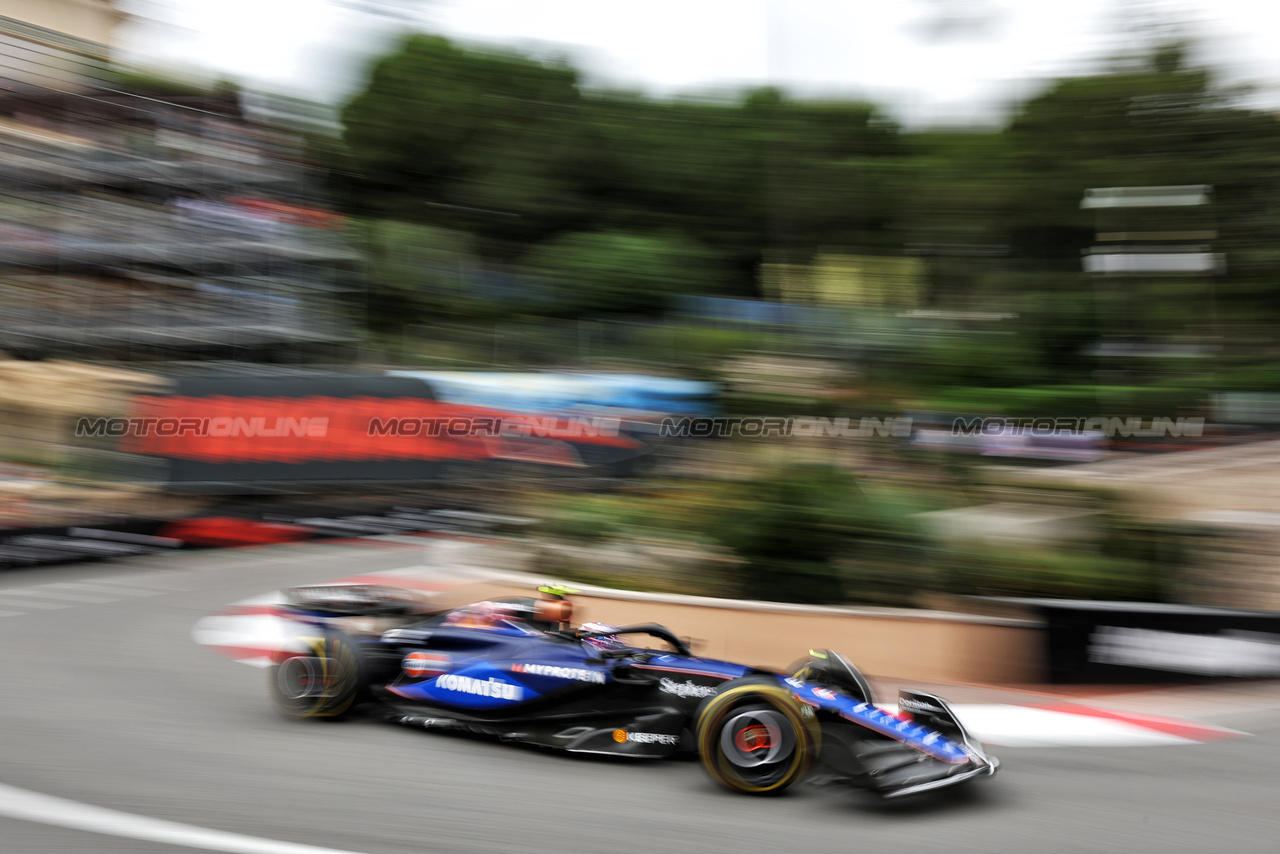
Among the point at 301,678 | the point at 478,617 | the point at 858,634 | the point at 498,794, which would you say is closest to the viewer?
the point at 498,794

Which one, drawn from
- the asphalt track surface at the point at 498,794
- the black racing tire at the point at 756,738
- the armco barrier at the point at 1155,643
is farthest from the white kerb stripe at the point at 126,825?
the armco barrier at the point at 1155,643

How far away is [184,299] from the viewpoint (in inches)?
1016

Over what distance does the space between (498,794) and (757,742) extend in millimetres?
1372

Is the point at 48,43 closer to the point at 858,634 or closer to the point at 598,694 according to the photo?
the point at 858,634

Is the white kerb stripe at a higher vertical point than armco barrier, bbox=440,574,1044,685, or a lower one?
lower

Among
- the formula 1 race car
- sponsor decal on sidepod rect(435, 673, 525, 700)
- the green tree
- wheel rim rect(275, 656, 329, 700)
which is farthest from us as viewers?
the green tree

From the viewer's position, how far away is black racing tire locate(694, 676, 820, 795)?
5.58 m

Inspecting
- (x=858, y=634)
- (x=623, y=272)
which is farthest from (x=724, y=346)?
(x=623, y=272)

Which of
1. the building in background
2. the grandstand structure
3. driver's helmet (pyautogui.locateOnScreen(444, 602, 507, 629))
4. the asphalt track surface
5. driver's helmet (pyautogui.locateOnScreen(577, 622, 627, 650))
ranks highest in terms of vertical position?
the building in background

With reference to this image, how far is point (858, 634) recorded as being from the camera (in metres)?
9.33

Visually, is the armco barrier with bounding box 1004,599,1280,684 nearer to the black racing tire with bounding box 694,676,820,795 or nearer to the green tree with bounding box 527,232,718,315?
the black racing tire with bounding box 694,676,820,795

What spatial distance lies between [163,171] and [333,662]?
23017mm

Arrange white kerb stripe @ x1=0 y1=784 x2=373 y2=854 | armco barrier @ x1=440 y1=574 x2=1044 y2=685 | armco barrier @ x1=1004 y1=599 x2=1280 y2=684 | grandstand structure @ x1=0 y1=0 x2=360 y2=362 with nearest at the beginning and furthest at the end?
white kerb stripe @ x1=0 y1=784 x2=373 y2=854, armco barrier @ x1=1004 y1=599 x2=1280 y2=684, armco barrier @ x1=440 y1=574 x2=1044 y2=685, grandstand structure @ x1=0 y1=0 x2=360 y2=362

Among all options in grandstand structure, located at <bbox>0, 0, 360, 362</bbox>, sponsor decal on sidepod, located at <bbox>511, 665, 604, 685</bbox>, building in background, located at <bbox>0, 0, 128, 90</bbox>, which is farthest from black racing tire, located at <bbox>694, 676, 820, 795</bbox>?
building in background, located at <bbox>0, 0, 128, 90</bbox>
